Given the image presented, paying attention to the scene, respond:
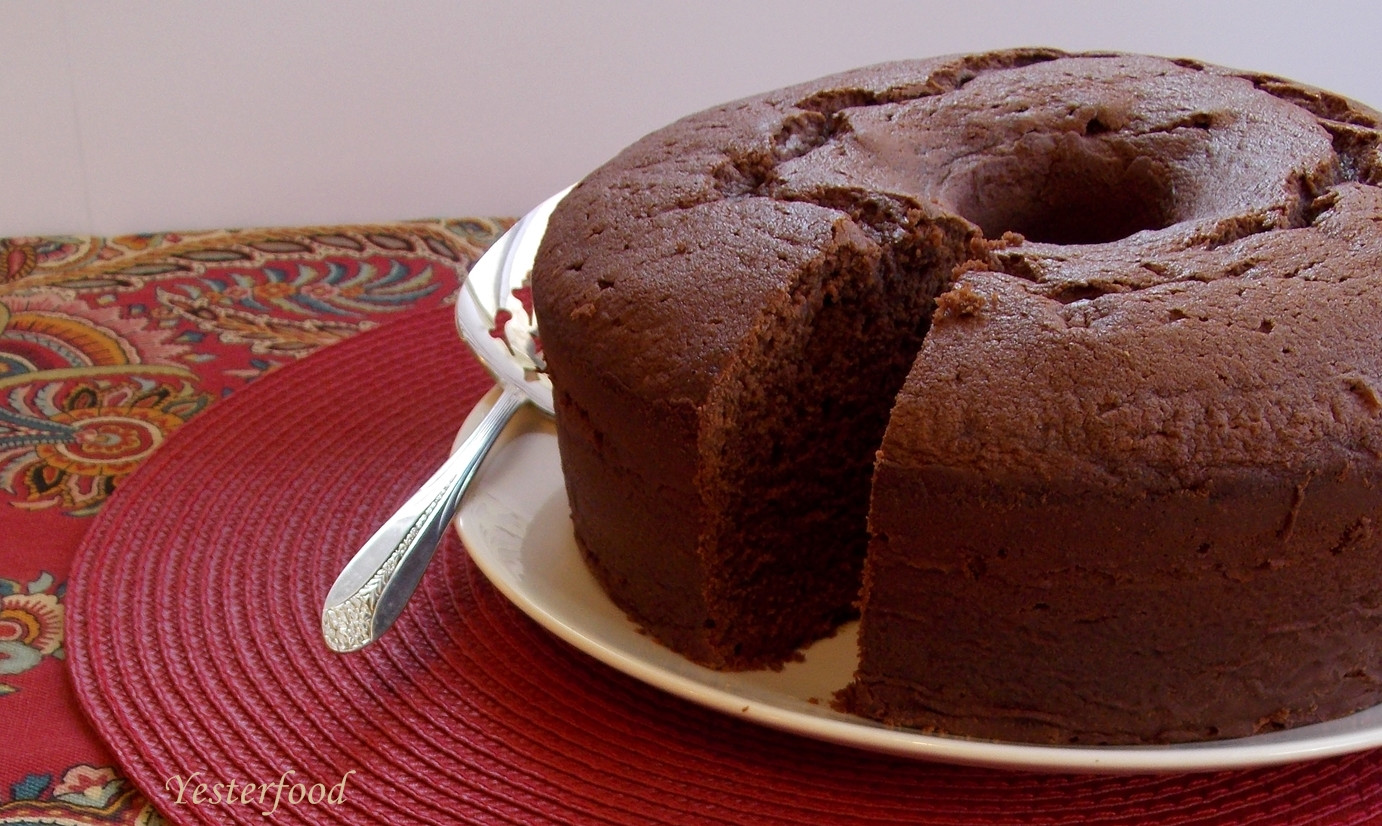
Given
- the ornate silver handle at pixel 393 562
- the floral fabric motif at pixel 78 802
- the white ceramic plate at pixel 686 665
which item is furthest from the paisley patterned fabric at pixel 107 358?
the white ceramic plate at pixel 686 665

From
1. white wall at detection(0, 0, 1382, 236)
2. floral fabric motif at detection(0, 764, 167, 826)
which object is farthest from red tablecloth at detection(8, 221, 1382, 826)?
white wall at detection(0, 0, 1382, 236)

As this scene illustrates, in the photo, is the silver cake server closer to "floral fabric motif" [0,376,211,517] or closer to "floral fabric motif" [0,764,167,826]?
"floral fabric motif" [0,764,167,826]

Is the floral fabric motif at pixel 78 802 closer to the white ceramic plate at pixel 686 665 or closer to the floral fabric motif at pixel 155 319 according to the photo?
the white ceramic plate at pixel 686 665

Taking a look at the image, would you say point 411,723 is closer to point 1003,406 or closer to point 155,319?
point 1003,406

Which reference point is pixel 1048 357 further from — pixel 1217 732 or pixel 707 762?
pixel 707 762

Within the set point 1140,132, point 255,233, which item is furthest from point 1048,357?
point 255,233
